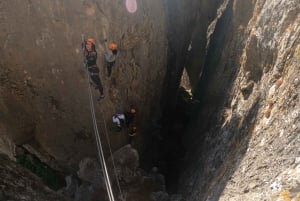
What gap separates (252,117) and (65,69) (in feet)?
20.0

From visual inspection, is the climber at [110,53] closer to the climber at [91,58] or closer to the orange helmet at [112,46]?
the orange helmet at [112,46]

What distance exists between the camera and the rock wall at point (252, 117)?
5.84 metres

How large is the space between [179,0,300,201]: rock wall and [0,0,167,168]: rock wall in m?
2.84

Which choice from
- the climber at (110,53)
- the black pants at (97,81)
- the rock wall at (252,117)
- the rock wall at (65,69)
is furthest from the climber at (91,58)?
the rock wall at (252,117)

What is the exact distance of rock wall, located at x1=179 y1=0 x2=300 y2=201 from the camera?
5.84 m

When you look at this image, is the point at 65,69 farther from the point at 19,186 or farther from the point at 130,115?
the point at 19,186

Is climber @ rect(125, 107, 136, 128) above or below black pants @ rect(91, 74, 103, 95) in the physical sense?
below

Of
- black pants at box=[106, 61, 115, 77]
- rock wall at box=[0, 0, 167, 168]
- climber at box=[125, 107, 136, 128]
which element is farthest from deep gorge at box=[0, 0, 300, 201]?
climber at box=[125, 107, 136, 128]

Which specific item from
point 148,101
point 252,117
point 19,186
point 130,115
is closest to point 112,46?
point 130,115

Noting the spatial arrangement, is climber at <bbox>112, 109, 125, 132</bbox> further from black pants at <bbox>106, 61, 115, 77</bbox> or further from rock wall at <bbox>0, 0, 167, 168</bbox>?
black pants at <bbox>106, 61, 115, 77</bbox>

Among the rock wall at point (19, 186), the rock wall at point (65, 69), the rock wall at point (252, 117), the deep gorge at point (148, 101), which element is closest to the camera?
the rock wall at point (252, 117)

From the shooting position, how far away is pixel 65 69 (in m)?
11.2

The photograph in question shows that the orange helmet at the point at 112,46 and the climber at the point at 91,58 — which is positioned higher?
the orange helmet at the point at 112,46

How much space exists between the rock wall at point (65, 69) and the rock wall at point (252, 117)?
2841 millimetres
